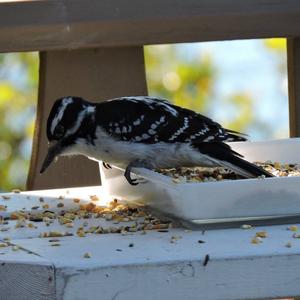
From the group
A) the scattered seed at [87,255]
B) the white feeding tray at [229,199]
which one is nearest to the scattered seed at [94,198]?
the white feeding tray at [229,199]

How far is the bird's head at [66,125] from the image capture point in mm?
3428

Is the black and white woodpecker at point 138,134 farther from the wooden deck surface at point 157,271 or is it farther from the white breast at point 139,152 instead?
the wooden deck surface at point 157,271

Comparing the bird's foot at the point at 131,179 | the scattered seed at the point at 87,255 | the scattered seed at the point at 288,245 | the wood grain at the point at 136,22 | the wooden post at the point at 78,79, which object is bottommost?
the scattered seed at the point at 288,245

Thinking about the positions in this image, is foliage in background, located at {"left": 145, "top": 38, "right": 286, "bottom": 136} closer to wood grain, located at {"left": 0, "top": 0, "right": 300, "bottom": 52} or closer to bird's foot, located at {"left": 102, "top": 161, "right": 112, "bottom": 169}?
wood grain, located at {"left": 0, "top": 0, "right": 300, "bottom": 52}

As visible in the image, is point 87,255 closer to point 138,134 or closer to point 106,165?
point 106,165

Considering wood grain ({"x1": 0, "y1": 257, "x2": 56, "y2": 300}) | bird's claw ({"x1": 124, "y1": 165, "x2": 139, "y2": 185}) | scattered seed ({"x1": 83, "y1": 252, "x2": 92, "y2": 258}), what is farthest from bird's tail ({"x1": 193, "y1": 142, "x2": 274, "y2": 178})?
wood grain ({"x1": 0, "y1": 257, "x2": 56, "y2": 300})

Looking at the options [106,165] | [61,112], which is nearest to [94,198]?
[106,165]

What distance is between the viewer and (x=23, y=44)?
138 inches

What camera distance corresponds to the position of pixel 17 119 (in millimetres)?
5633

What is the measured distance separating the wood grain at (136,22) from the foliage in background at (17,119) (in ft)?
6.80

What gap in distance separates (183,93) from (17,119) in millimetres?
978

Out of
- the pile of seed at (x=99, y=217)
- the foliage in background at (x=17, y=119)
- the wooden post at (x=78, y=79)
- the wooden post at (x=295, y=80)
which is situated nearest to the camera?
A: the pile of seed at (x=99, y=217)

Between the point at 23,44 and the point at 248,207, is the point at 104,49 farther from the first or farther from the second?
the point at 248,207

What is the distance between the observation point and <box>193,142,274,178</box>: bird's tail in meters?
2.96
